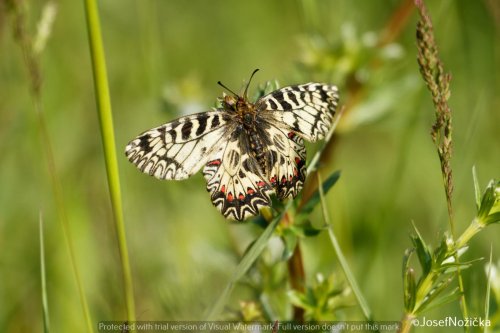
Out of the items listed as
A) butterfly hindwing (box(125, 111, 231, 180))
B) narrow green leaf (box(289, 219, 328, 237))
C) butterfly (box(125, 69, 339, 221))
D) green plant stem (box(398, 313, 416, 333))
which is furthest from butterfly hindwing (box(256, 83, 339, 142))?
green plant stem (box(398, 313, 416, 333))

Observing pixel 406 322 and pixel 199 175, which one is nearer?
pixel 406 322

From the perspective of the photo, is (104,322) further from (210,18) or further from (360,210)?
(210,18)

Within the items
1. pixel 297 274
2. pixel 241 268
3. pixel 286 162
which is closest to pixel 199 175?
→ pixel 286 162

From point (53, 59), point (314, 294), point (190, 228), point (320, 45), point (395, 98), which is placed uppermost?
point (53, 59)

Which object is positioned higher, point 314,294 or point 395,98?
point 395,98

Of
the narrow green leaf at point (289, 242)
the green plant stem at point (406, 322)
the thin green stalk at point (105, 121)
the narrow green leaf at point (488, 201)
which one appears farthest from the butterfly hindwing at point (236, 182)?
the narrow green leaf at point (488, 201)

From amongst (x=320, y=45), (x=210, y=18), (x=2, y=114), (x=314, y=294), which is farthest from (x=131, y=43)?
(x=314, y=294)

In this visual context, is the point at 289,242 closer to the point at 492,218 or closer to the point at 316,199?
the point at 316,199
